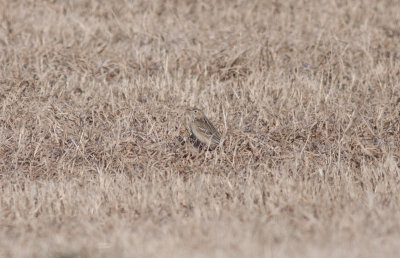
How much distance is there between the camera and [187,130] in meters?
9.71

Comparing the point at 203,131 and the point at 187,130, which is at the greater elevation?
the point at 203,131

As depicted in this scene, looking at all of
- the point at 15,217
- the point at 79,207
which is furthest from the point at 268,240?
the point at 15,217

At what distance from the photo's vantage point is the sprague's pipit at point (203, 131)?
350 inches

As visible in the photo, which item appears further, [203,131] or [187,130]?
[187,130]

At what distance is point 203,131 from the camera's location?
8914 mm

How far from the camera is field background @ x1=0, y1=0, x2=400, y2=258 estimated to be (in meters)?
6.38

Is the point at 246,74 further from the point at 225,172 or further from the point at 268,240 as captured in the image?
the point at 268,240

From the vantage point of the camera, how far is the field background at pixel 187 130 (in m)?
6.38

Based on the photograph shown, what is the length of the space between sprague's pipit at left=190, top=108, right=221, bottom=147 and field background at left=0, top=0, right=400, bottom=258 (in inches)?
8.5

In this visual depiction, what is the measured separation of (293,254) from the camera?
5680 millimetres

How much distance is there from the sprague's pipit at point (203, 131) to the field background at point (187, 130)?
21 cm

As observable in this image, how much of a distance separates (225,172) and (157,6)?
26.0 ft

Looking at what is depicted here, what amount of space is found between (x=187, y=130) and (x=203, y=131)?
2.71ft

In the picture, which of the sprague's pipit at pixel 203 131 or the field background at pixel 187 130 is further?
the sprague's pipit at pixel 203 131
